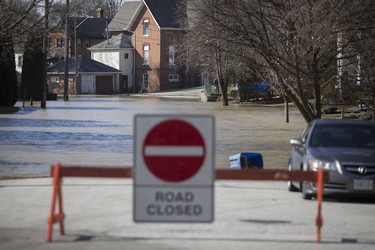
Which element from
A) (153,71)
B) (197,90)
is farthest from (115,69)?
(197,90)

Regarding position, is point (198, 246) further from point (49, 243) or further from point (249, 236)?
point (49, 243)

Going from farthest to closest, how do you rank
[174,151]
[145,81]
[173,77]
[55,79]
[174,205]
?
[145,81]
[173,77]
[55,79]
[174,205]
[174,151]

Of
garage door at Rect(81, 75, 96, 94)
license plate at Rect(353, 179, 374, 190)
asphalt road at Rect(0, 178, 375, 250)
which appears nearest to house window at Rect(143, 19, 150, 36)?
garage door at Rect(81, 75, 96, 94)

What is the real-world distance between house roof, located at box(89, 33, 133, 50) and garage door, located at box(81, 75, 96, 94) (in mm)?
6287

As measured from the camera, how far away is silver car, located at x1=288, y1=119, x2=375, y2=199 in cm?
1365

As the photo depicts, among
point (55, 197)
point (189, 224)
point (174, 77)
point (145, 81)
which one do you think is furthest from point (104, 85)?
point (55, 197)

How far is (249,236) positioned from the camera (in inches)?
413

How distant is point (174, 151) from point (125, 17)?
92.6 metres

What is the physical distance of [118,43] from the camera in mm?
93938

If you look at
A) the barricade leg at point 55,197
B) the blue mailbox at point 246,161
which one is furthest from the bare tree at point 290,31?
the barricade leg at point 55,197

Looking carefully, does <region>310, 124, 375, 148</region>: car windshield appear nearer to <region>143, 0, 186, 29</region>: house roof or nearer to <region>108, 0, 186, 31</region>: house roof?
<region>108, 0, 186, 31</region>: house roof

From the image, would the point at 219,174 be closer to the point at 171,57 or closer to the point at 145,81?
the point at 171,57

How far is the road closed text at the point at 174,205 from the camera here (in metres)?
7.34

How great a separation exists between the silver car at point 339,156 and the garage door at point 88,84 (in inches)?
2948
